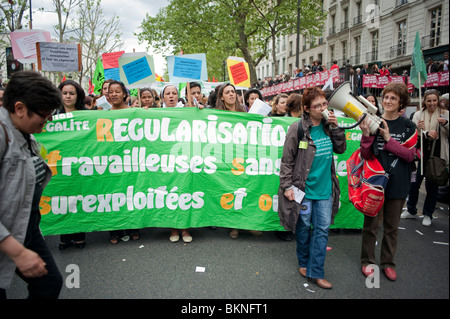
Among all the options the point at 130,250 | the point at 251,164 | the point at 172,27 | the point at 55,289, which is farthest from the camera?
the point at 172,27

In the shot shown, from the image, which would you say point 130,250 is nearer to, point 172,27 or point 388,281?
point 388,281

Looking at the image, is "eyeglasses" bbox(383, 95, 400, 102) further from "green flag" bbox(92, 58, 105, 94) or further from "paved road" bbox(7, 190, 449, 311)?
"green flag" bbox(92, 58, 105, 94)

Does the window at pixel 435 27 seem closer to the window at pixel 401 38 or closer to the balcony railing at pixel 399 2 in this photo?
the window at pixel 401 38

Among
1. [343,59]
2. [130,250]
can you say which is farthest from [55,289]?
[343,59]

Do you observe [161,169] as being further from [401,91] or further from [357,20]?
[357,20]

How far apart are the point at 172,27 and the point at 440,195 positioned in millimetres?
21487

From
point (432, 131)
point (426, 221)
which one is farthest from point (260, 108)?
point (426, 221)

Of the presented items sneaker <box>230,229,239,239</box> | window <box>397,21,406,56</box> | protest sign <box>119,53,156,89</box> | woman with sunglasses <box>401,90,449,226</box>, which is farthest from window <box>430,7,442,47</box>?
sneaker <box>230,229,239,239</box>

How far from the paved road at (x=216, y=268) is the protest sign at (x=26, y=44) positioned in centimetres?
402

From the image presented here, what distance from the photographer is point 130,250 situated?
376 centimetres

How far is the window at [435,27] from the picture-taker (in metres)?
20.9

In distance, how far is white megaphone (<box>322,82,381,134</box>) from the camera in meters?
2.72

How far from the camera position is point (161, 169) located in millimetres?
3959

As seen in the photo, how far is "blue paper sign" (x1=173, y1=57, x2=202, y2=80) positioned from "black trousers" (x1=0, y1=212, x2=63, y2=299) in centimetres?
292
